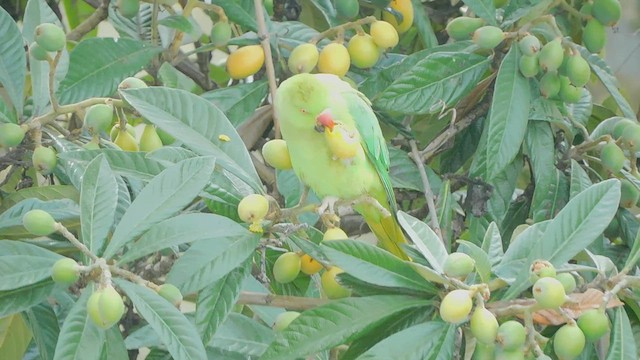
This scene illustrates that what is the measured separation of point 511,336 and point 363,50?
2.33ft

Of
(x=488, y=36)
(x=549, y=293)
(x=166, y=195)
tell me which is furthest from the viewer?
(x=488, y=36)

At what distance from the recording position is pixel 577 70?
1.58m

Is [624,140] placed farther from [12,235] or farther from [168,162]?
[12,235]

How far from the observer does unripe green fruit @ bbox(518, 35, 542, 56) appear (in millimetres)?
1609

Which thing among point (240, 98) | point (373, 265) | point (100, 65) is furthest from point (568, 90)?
point (100, 65)

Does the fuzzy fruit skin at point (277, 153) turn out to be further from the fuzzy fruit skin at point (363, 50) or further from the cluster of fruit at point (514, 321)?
the fuzzy fruit skin at point (363, 50)

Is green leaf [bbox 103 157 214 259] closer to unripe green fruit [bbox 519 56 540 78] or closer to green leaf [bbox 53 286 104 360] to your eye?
green leaf [bbox 53 286 104 360]

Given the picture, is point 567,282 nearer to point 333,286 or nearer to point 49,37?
point 333,286

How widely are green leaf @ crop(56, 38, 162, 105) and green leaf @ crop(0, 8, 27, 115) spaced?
0.10 metres

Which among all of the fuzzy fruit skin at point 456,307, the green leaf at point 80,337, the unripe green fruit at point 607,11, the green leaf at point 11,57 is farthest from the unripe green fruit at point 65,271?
the unripe green fruit at point 607,11

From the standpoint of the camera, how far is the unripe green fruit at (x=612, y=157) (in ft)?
5.25

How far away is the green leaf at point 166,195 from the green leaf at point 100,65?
491 mm

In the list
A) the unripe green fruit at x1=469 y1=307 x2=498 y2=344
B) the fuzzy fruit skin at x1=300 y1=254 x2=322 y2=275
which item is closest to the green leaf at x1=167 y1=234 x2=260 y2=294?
the fuzzy fruit skin at x1=300 y1=254 x2=322 y2=275

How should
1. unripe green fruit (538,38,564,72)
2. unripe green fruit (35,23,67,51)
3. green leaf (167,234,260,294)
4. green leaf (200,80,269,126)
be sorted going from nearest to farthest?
1. green leaf (167,234,260,294)
2. unripe green fruit (35,23,67,51)
3. unripe green fruit (538,38,564,72)
4. green leaf (200,80,269,126)
